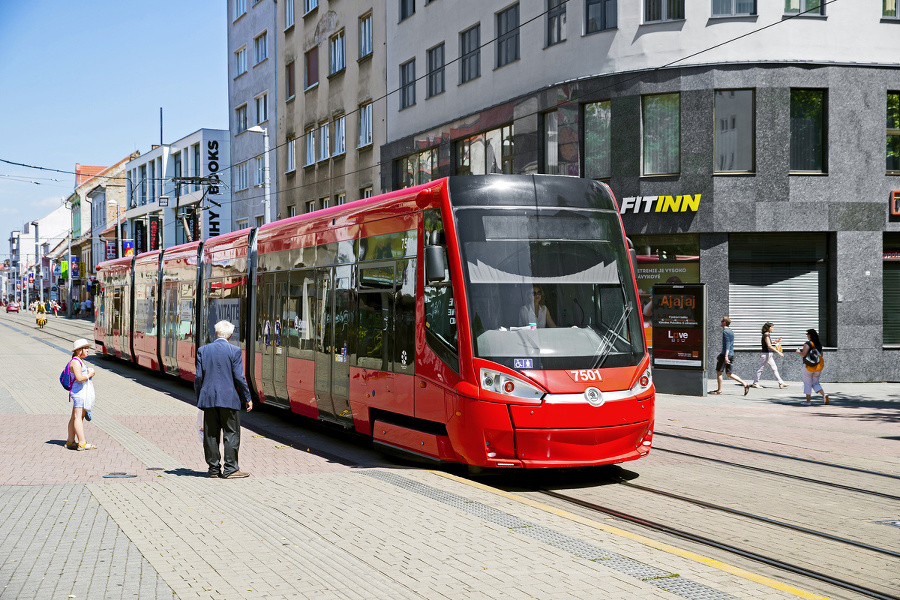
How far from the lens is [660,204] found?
73.9ft

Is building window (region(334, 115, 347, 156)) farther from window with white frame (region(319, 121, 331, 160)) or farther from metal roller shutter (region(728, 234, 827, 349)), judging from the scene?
metal roller shutter (region(728, 234, 827, 349))

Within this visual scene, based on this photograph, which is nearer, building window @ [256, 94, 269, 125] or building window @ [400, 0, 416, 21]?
building window @ [400, 0, 416, 21]

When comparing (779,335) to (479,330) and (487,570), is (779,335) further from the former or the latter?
(487,570)

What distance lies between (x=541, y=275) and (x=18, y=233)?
655ft

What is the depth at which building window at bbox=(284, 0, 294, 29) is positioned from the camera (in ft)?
139

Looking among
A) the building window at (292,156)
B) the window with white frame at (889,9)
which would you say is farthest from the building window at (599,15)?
the building window at (292,156)

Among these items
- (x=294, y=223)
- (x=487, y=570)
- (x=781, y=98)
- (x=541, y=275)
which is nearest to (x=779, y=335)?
(x=781, y=98)

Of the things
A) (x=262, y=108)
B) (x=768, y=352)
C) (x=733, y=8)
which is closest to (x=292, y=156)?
(x=262, y=108)

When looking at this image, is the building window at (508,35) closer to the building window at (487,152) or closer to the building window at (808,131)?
the building window at (487,152)

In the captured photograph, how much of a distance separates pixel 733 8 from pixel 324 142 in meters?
20.2

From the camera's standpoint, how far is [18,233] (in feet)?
618

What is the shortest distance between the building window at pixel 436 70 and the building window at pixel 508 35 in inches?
138

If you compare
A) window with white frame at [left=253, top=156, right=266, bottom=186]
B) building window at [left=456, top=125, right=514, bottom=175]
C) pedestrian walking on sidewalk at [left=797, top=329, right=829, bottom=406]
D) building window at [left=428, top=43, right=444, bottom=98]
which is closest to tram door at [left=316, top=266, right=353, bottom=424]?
pedestrian walking on sidewalk at [left=797, top=329, right=829, bottom=406]

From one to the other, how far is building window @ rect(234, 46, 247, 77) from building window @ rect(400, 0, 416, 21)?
57.9ft
